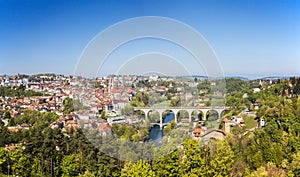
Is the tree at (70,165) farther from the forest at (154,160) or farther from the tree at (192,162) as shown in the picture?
the tree at (192,162)

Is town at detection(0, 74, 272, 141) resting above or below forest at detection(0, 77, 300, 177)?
above

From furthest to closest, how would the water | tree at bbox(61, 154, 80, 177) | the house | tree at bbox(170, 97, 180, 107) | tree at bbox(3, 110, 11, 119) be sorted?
tree at bbox(3, 110, 11, 119)
tree at bbox(170, 97, 180, 107)
tree at bbox(61, 154, 80, 177)
the water
the house

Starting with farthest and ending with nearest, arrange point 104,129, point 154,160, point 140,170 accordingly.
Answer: point 154,160 → point 140,170 → point 104,129

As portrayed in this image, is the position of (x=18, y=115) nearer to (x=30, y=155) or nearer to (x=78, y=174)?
(x=30, y=155)

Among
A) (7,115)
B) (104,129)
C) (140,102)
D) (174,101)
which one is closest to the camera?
(104,129)

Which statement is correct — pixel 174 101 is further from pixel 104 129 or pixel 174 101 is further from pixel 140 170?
pixel 104 129

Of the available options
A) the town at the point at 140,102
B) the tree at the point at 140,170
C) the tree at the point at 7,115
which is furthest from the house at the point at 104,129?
the tree at the point at 7,115

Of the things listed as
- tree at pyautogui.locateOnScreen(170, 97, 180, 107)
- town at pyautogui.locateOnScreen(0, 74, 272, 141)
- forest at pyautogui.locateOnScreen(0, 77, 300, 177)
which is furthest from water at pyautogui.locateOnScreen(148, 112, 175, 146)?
tree at pyautogui.locateOnScreen(170, 97, 180, 107)

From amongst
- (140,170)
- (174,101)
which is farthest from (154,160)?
(174,101)

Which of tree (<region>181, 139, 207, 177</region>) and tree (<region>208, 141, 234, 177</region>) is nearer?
tree (<region>181, 139, 207, 177</region>)

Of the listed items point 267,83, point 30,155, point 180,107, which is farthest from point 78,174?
point 267,83

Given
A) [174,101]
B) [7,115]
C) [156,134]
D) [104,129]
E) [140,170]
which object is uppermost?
[174,101]

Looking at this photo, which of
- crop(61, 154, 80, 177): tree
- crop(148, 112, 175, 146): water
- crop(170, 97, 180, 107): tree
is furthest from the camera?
crop(170, 97, 180, 107): tree

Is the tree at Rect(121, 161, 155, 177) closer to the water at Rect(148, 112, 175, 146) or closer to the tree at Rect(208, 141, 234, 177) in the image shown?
the water at Rect(148, 112, 175, 146)
